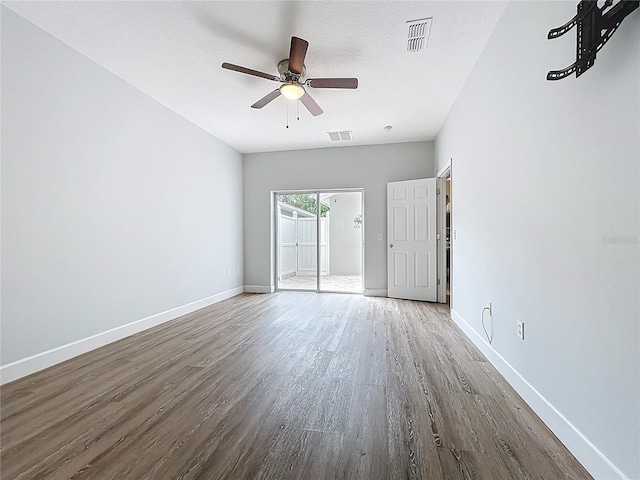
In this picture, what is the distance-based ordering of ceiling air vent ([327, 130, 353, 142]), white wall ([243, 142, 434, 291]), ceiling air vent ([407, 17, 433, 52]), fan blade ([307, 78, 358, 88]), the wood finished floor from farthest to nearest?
white wall ([243, 142, 434, 291]) → ceiling air vent ([327, 130, 353, 142]) → fan blade ([307, 78, 358, 88]) → ceiling air vent ([407, 17, 433, 52]) → the wood finished floor

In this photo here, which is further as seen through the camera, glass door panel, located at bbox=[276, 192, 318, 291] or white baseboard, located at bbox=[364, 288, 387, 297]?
glass door panel, located at bbox=[276, 192, 318, 291]

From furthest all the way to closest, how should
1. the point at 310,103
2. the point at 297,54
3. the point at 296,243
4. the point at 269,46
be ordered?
the point at 296,243, the point at 310,103, the point at 269,46, the point at 297,54

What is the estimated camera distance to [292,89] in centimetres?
297

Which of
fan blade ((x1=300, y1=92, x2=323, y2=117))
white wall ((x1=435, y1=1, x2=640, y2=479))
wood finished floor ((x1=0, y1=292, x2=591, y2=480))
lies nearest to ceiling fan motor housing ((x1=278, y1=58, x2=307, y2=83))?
fan blade ((x1=300, y1=92, x2=323, y2=117))

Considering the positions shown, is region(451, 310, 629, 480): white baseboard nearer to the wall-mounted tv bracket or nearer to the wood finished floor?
the wood finished floor

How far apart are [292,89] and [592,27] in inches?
91.3

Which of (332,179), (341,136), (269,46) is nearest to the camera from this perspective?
(269,46)

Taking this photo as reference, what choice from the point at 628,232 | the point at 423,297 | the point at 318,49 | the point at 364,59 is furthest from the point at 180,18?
the point at 423,297

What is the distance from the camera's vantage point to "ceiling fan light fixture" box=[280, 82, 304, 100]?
2.93 meters

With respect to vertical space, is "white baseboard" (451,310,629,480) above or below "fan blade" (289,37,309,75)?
below


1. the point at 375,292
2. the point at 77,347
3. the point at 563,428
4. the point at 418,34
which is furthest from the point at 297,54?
the point at 375,292

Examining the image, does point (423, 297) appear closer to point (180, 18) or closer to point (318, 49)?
point (318, 49)

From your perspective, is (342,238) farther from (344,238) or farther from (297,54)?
(297,54)

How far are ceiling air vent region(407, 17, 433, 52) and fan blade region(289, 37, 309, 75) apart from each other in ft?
2.81
